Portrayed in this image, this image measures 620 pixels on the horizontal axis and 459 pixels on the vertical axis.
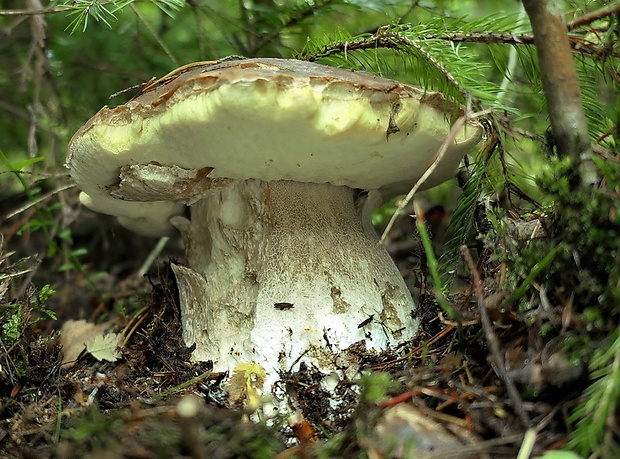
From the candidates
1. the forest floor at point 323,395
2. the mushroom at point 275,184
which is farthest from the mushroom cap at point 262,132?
the forest floor at point 323,395

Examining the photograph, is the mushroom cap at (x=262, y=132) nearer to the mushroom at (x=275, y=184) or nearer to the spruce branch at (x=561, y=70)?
the mushroom at (x=275, y=184)

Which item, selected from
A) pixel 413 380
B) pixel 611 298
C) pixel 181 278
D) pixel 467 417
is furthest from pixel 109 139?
pixel 611 298

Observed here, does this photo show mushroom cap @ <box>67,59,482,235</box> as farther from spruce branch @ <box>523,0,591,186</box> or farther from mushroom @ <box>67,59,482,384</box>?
spruce branch @ <box>523,0,591,186</box>

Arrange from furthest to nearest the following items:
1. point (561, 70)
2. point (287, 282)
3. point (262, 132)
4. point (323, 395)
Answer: point (287, 282), point (323, 395), point (262, 132), point (561, 70)

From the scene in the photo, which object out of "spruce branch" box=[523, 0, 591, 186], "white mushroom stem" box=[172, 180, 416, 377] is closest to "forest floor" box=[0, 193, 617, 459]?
"white mushroom stem" box=[172, 180, 416, 377]

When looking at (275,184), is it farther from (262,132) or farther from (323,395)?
(323,395)

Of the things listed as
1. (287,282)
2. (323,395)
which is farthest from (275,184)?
(323,395)

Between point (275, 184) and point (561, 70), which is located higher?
point (561, 70)
